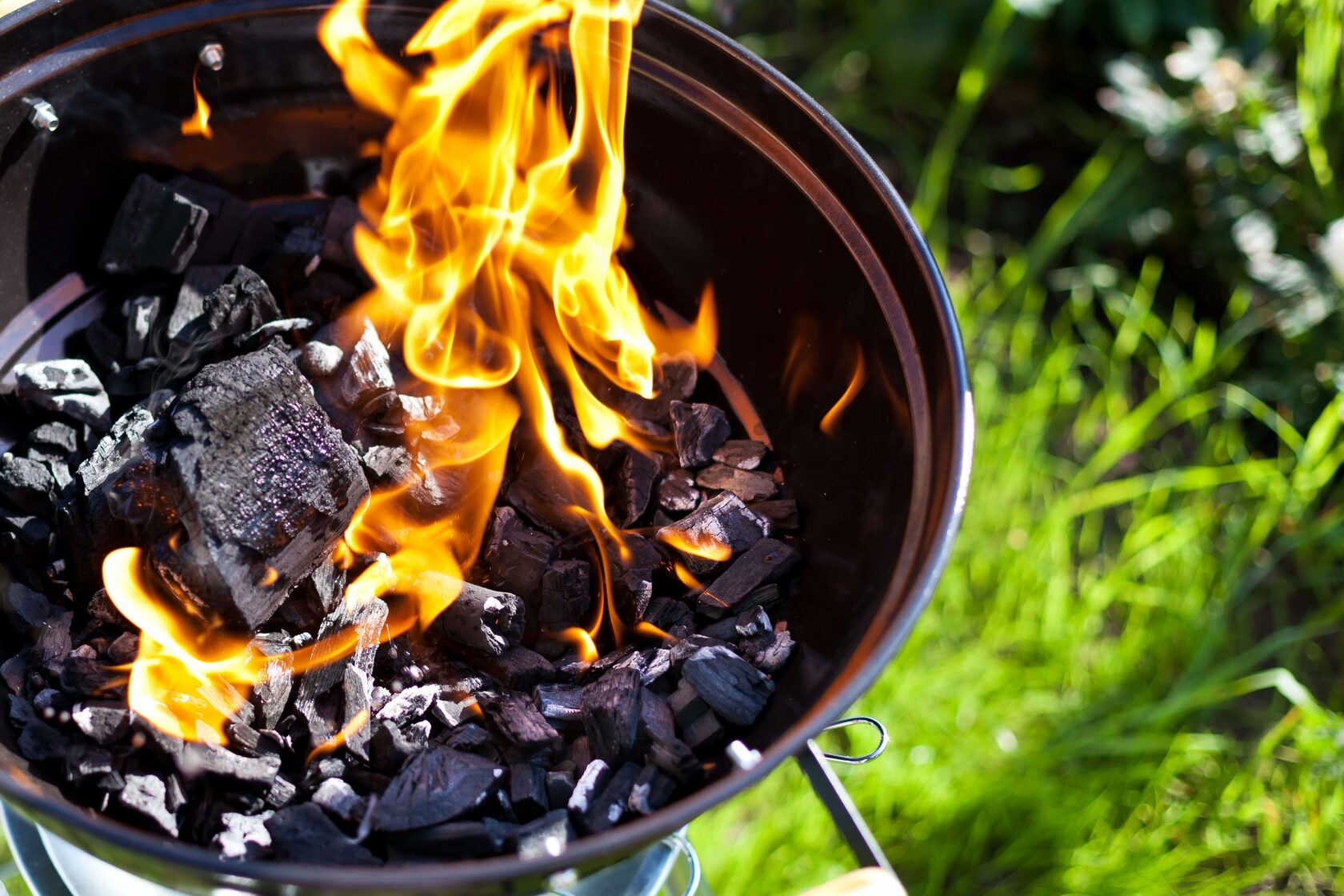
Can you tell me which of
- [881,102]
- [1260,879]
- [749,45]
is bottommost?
[1260,879]

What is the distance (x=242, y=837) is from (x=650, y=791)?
0.50m

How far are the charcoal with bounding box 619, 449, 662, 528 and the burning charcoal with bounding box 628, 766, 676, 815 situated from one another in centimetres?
45

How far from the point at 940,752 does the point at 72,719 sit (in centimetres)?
169

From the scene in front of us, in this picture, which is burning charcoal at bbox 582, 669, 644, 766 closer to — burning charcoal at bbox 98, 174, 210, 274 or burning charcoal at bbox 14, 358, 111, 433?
burning charcoal at bbox 14, 358, 111, 433

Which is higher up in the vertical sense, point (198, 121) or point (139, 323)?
point (198, 121)

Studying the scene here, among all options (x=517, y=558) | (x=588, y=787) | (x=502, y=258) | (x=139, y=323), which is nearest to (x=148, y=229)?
(x=139, y=323)

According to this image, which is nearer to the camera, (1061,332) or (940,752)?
(940,752)

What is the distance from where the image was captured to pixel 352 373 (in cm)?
157

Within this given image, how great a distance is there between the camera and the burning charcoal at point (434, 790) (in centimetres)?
125

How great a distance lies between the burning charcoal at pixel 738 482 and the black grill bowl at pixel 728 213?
66 millimetres

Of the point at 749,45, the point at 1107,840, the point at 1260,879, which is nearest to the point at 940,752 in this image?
the point at 1107,840

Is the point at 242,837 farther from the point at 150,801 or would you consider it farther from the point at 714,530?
the point at 714,530

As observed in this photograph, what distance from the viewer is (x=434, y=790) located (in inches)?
50.4

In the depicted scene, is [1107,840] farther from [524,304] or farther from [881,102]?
[881,102]
